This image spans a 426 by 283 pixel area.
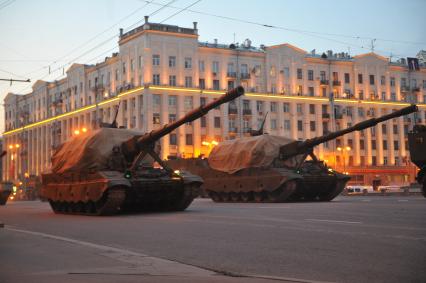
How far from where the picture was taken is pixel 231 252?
9.97m

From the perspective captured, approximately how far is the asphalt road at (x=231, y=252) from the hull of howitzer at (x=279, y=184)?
45.7 ft

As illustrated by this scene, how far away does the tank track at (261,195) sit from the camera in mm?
28984

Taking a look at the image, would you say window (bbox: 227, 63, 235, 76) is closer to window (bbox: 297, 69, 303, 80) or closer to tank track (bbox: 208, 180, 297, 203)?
window (bbox: 297, 69, 303, 80)

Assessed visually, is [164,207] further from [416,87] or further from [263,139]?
[416,87]

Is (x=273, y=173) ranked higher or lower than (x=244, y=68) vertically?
lower

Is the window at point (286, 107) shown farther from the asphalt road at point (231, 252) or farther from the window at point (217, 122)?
the asphalt road at point (231, 252)

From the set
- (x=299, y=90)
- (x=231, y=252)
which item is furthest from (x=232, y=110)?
(x=231, y=252)

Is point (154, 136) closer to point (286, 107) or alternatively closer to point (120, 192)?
point (120, 192)

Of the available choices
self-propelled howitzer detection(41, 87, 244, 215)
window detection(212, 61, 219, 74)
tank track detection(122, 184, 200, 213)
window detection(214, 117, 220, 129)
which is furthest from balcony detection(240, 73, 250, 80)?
tank track detection(122, 184, 200, 213)

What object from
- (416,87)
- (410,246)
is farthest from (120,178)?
(416,87)

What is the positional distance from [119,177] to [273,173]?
10.8 meters

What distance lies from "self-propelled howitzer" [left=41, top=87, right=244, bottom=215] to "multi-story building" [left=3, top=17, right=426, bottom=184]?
49.1 metres

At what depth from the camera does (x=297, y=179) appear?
28.9 metres

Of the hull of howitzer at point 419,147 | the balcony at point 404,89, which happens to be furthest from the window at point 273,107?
the hull of howitzer at point 419,147
